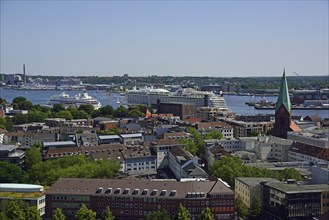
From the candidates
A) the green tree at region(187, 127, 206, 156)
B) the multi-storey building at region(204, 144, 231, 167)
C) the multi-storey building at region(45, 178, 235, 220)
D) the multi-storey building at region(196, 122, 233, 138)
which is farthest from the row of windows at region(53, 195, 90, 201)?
the multi-storey building at region(196, 122, 233, 138)

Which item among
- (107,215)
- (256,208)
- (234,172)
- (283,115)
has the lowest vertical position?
(256,208)

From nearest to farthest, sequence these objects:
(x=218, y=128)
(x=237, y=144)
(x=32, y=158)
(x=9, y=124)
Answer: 1. (x=32, y=158)
2. (x=237, y=144)
3. (x=218, y=128)
4. (x=9, y=124)

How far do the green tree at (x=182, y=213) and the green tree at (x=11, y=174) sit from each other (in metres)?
7.66

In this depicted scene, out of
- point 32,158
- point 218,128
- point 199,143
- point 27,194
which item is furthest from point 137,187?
point 218,128

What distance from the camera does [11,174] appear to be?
20438mm

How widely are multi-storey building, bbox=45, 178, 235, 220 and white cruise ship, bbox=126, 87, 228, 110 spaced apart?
35866 mm

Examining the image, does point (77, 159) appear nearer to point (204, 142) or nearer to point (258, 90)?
point (204, 142)

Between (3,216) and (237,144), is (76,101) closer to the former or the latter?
(237,144)

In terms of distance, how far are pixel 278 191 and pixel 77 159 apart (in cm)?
861

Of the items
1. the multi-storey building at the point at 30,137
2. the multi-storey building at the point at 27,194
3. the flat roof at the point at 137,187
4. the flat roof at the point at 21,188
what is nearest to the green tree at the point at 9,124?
the multi-storey building at the point at 30,137

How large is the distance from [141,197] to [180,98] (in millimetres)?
45774

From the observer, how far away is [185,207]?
15.7 metres

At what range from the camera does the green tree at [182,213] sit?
49.3 feet

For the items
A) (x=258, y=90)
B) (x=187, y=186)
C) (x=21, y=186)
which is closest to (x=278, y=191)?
(x=187, y=186)
